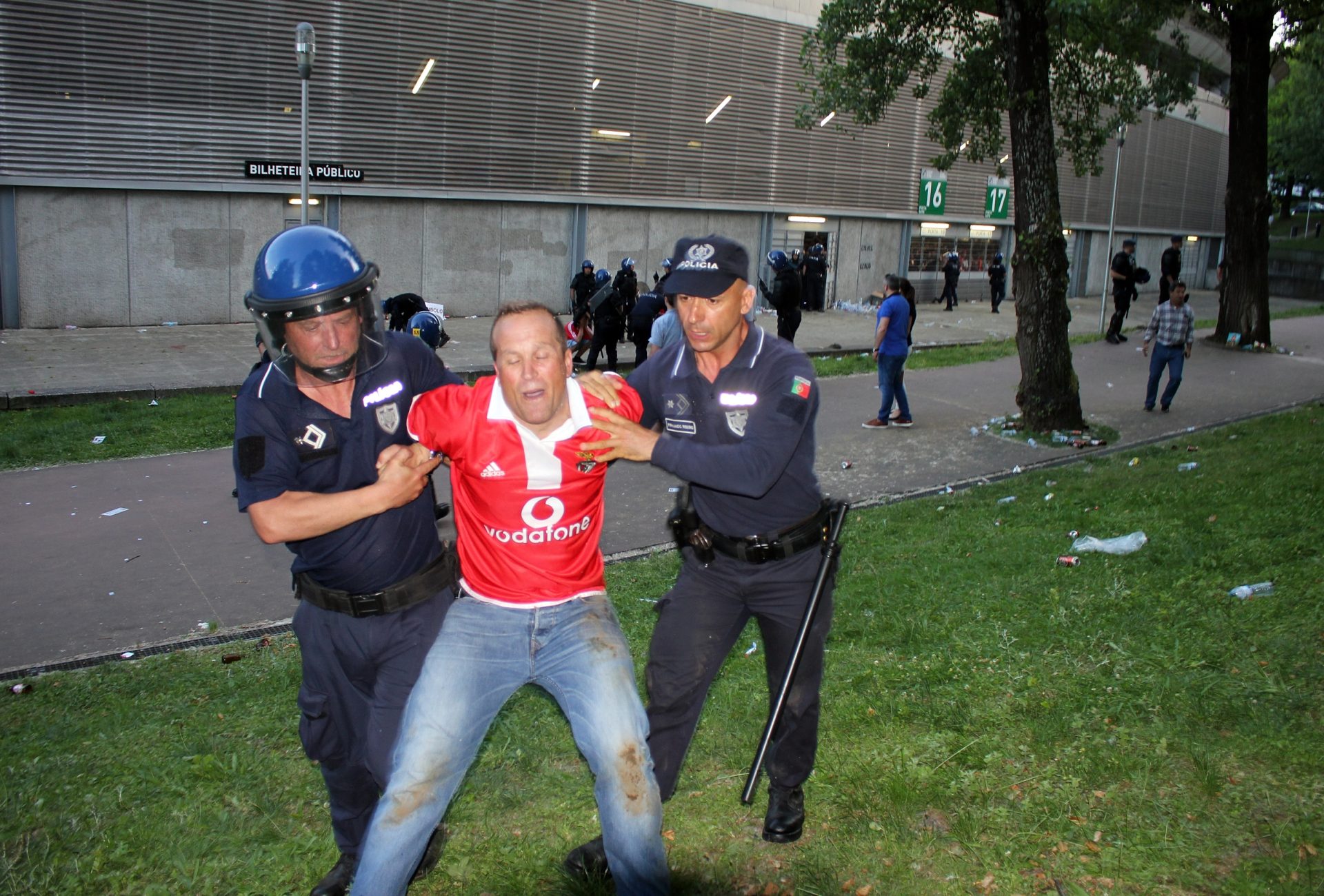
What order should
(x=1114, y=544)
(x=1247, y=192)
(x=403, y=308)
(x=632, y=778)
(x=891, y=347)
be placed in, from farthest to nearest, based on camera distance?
1. (x=1247, y=192)
2. (x=891, y=347)
3. (x=403, y=308)
4. (x=1114, y=544)
5. (x=632, y=778)

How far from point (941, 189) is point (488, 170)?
15523 mm

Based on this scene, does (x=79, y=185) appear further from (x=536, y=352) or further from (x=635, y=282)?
(x=536, y=352)

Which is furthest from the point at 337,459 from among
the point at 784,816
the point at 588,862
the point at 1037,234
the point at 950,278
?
the point at 950,278

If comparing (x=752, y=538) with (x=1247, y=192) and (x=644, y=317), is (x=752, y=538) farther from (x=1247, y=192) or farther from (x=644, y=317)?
(x=1247, y=192)

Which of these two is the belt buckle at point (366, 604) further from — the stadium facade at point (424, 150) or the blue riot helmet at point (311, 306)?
the stadium facade at point (424, 150)

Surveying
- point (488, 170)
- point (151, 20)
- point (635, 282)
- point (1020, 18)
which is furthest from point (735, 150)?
point (1020, 18)

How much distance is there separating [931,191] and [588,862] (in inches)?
1233

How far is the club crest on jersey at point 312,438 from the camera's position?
3.21 meters

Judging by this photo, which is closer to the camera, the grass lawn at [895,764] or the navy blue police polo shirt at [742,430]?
the navy blue police polo shirt at [742,430]

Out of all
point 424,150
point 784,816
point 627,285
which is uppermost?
point 424,150

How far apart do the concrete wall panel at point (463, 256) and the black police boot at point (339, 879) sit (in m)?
20.5

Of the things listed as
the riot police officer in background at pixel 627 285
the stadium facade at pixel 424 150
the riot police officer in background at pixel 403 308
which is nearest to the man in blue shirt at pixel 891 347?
the riot police officer in background at pixel 403 308

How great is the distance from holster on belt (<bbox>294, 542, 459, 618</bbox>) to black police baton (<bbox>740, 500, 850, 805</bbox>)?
3.83 feet

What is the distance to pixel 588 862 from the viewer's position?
3566mm
